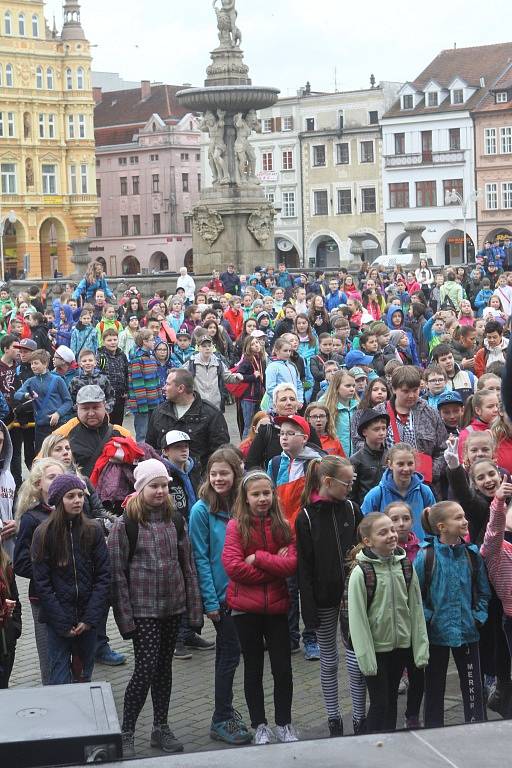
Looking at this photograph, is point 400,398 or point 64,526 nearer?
point 64,526

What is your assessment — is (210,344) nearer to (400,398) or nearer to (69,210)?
(400,398)

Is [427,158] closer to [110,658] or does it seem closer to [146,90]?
[146,90]

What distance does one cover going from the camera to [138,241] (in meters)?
99.8

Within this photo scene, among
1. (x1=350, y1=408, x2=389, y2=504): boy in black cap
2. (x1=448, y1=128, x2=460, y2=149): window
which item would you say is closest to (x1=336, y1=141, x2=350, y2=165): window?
(x1=448, y1=128, x2=460, y2=149): window

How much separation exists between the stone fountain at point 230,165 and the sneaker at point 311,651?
2703 centimetres

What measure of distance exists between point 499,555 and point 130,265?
9380 centimetres

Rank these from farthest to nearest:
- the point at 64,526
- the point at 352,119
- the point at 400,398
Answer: the point at 352,119 < the point at 400,398 < the point at 64,526

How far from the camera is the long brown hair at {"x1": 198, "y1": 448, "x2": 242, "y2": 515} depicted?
8.38m

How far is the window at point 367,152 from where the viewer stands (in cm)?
8619

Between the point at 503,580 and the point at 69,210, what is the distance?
89.4m

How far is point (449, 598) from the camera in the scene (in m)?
7.63

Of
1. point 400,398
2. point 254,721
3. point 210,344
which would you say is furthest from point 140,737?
point 210,344

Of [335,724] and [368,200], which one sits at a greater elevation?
[368,200]

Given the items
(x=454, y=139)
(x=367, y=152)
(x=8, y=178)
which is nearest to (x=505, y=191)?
(x=454, y=139)
